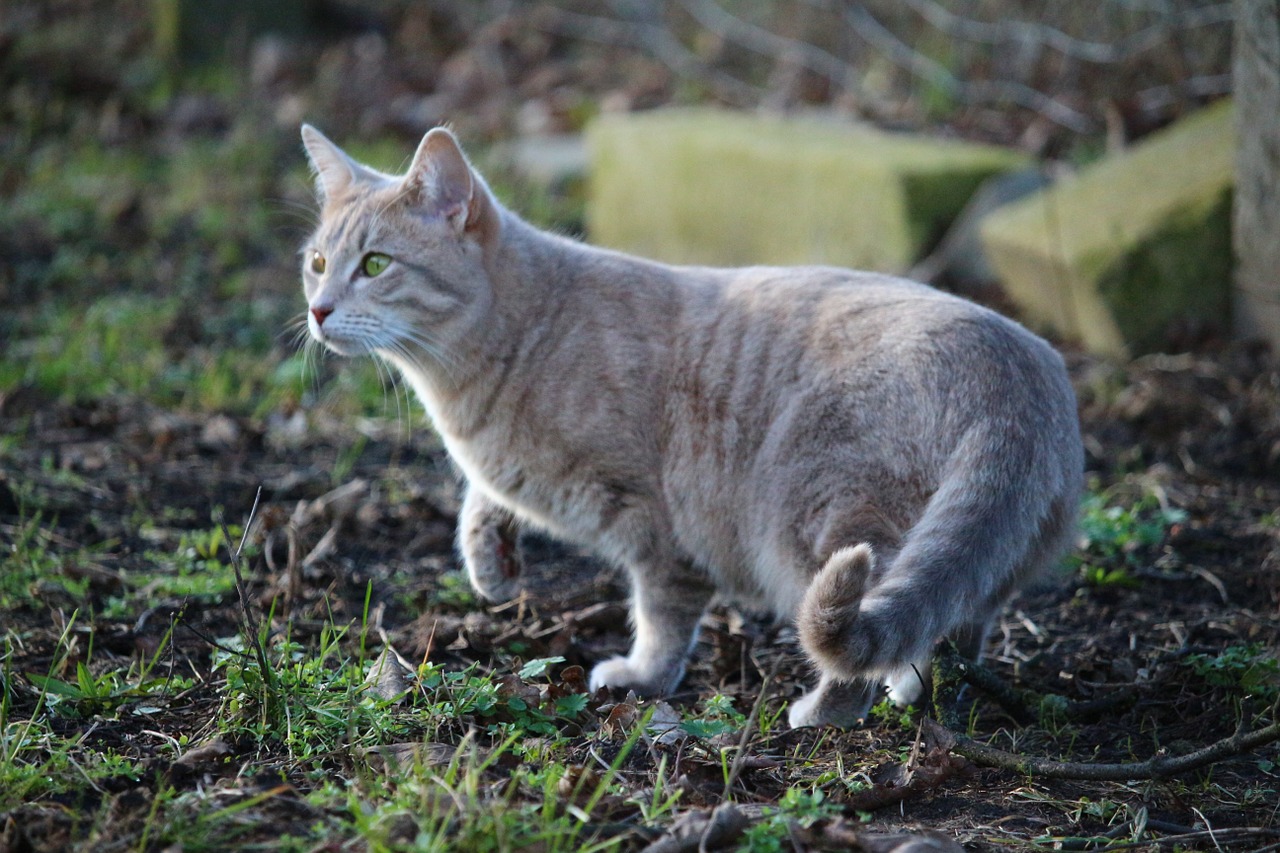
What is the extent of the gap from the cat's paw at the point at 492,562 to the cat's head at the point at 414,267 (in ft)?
1.74

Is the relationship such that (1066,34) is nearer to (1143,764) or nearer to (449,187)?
(449,187)

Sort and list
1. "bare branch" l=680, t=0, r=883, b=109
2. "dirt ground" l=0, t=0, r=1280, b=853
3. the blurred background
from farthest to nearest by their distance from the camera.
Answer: "bare branch" l=680, t=0, r=883, b=109, the blurred background, "dirt ground" l=0, t=0, r=1280, b=853

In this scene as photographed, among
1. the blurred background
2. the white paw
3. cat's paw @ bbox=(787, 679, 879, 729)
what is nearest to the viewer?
cat's paw @ bbox=(787, 679, 879, 729)

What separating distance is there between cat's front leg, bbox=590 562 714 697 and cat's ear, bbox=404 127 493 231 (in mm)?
1130

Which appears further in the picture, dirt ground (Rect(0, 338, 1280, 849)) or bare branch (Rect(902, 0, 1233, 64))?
bare branch (Rect(902, 0, 1233, 64))

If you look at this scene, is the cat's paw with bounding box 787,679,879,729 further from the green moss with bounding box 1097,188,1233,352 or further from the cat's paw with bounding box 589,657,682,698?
the green moss with bounding box 1097,188,1233,352

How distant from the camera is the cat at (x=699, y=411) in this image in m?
2.79

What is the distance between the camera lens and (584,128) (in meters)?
8.70

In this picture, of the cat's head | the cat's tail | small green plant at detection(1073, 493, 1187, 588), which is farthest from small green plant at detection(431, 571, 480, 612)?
small green plant at detection(1073, 493, 1187, 588)

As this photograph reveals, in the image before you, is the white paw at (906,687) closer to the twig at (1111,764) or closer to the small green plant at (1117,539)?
the twig at (1111,764)

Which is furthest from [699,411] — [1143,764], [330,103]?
[330,103]

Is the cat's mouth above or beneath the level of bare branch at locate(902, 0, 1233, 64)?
beneath

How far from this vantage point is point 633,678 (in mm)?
3178

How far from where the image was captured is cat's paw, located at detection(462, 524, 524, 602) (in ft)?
11.3
